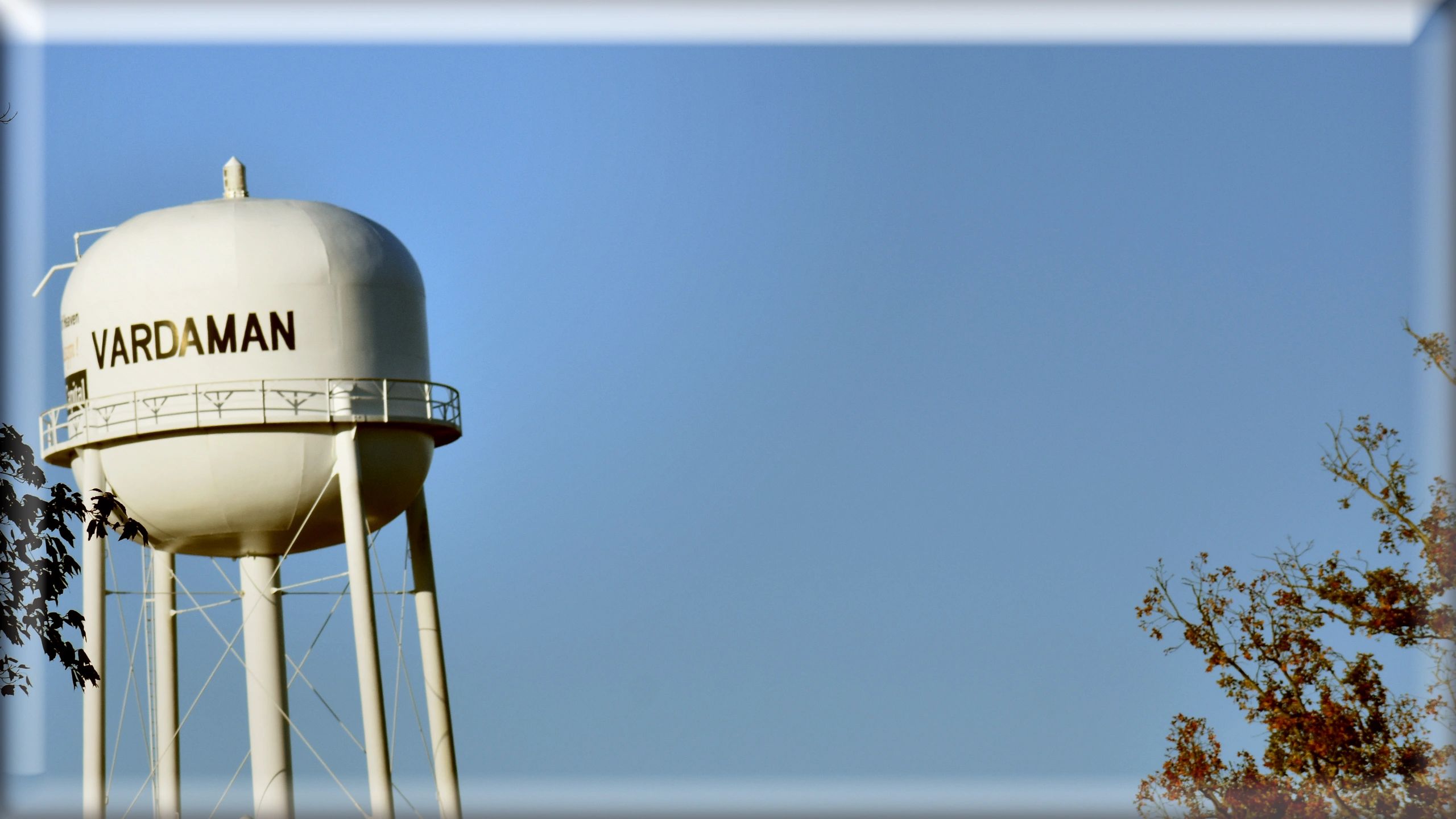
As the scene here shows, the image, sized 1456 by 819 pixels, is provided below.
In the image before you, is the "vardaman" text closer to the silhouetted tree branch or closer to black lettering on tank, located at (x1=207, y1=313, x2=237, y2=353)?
black lettering on tank, located at (x1=207, y1=313, x2=237, y2=353)

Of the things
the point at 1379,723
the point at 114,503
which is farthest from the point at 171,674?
the point at 1379,723

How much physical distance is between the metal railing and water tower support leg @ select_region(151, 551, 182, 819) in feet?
6.27

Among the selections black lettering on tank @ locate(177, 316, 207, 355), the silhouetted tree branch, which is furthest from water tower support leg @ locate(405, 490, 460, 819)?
the silhouetted tree branch

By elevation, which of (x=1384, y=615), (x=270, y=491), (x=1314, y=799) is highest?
(x=270, y=491)

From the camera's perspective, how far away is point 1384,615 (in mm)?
15438

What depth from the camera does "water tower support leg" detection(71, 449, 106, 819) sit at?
19.9 metres

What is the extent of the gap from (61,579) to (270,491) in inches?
275

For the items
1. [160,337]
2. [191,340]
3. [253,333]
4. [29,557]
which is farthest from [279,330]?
[29,557]

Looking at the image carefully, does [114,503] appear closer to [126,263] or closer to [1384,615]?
[126,263]

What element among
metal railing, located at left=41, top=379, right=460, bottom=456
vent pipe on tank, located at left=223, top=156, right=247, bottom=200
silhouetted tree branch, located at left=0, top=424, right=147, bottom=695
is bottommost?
silhouetted tree branch, located at left=0, top=424, right=147, bottom=695

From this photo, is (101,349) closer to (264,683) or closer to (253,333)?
(253,333)

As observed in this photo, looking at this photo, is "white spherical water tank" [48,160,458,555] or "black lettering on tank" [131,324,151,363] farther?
"black lettering on tank" [131,324,151,363]

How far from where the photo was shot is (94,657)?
19859 millimetres

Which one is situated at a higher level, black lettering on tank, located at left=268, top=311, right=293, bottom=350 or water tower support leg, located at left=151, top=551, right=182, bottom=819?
black lettering on tank, located at left=268, top=311, right=293, bottom=350
